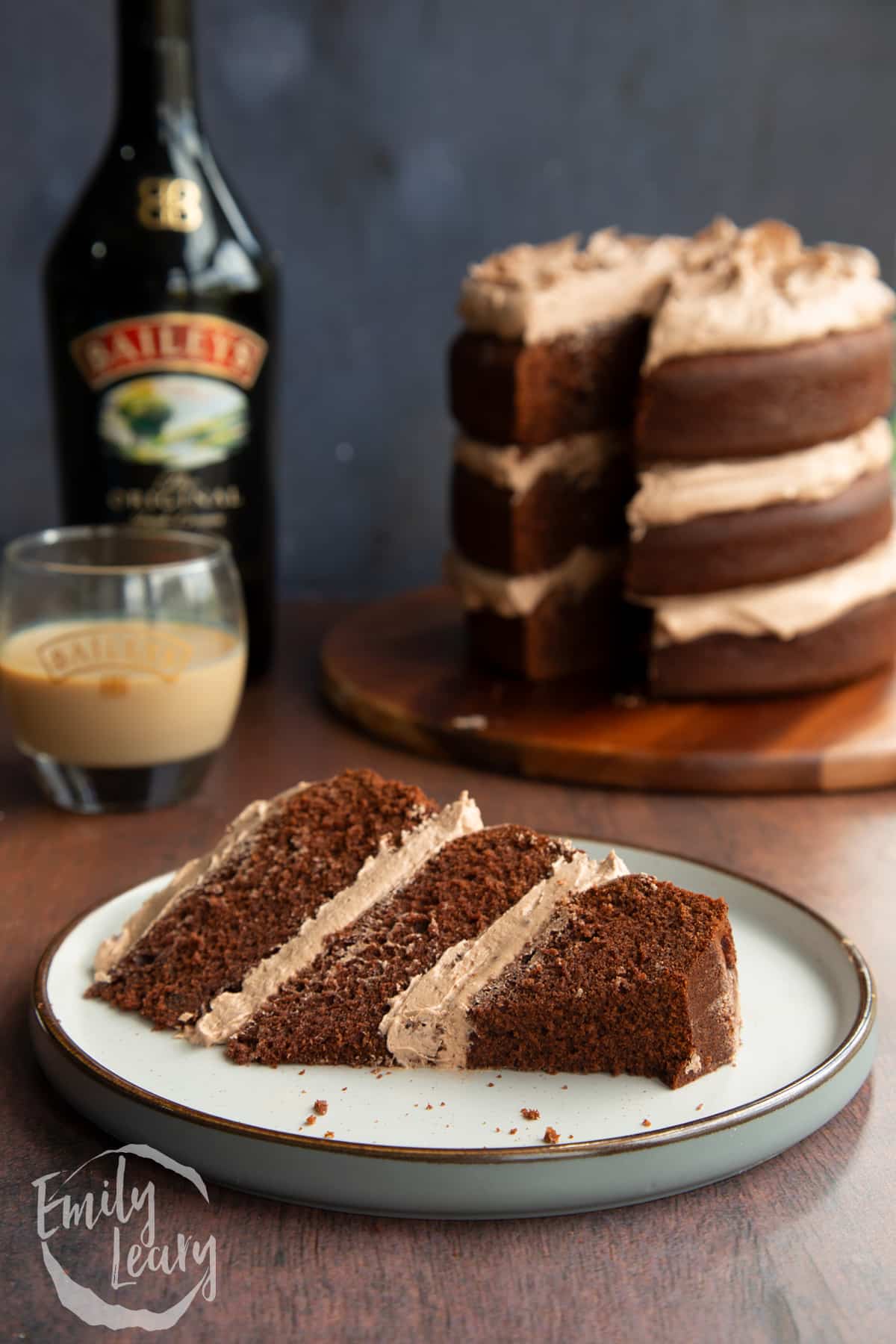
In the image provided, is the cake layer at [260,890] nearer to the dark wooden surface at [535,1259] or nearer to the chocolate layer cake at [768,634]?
the dark wooden surface at [535,1259]

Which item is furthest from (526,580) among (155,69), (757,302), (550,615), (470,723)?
(155,69)

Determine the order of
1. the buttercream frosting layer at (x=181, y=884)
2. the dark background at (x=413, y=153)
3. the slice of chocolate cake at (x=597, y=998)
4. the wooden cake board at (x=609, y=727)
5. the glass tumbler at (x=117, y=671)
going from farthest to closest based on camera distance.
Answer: the dark background at (x=413, y=153) < the wooden cake board at (x=609, y=727) < the glass tumbler at (x=117, y=671) < the buttercream frosting layer at (x=181, y=884) < the slice of chocolate cake at (x=597, y=998)

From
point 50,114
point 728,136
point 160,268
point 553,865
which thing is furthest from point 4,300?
point 553,865

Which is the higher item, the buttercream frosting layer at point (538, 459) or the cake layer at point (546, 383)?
the cake layer at point (546, 383)

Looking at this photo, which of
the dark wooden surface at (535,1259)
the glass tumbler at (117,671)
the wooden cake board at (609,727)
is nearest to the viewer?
the dark wooden surface at (535,1259)

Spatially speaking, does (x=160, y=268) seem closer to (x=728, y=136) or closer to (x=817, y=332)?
(x=817, y=332)

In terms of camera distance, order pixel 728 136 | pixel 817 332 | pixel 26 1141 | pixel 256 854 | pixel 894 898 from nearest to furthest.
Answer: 1. pixel 26 1141
2. pixel 256 854
3. pixel 894 898
4. pixel 817 332
5. pixel 728 136

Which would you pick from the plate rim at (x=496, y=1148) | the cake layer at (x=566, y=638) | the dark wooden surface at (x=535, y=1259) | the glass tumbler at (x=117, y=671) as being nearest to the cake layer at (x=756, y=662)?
the cake layer at (x=566, y=638)

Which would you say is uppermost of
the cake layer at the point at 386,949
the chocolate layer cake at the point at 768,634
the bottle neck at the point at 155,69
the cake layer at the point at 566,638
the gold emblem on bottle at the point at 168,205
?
the bottle neck at the point at 155,69
